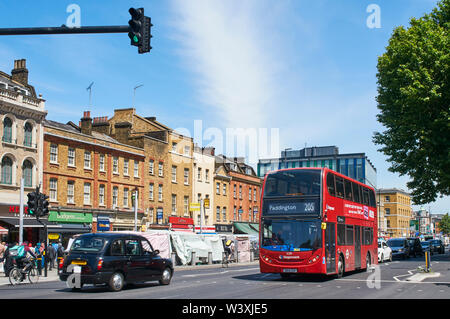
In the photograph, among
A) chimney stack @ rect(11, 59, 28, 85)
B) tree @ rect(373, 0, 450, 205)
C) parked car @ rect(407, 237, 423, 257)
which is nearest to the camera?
tree @ rect(373, 0, 450, 205)

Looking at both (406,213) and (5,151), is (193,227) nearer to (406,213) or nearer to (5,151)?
(5,151)

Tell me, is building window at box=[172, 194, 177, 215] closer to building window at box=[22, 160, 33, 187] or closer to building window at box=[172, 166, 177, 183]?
building window at box=[172, 166, 177, 183]

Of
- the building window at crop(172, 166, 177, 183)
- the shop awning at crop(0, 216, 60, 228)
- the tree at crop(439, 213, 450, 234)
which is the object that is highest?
the building window at crop(172, 166, 177, 183)

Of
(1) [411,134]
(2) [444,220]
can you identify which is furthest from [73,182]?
(2) [444,220]

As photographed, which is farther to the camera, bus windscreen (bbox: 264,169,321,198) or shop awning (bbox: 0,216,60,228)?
shop awning (bbox: 0,216,60,228)

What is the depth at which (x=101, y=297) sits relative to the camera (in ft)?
50.7

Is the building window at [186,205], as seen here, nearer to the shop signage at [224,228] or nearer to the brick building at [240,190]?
the shop signage at [224,228]

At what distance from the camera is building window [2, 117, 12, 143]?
3699 centimetres

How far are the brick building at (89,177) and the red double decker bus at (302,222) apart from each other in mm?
23477

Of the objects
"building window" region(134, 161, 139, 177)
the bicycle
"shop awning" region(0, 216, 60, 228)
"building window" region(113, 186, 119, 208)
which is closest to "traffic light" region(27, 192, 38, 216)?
the bicycle

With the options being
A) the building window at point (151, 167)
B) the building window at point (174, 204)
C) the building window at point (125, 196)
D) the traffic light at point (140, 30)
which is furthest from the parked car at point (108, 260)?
the building window at point (174, 204)

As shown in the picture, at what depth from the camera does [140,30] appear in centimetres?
1206

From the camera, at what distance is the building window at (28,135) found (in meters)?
38.5
